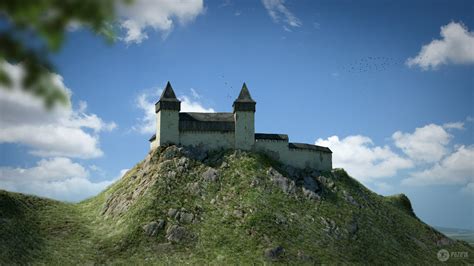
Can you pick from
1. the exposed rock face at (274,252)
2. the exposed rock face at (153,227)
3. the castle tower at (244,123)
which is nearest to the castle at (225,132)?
the castle tower at (244,123)

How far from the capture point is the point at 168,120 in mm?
73375

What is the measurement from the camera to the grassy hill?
5638 centimetres

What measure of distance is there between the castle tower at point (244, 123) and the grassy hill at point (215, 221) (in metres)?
2.37

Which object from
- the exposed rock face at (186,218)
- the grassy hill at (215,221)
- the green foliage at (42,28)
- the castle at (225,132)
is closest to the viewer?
the green foliage at (42,28)

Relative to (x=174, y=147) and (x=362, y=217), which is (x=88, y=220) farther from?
(x=362, y=217)

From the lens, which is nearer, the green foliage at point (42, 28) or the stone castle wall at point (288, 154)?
the green foliage at point (42, 28)

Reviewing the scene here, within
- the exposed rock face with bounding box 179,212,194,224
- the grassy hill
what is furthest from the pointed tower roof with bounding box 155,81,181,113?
the exposed rock face with bounding box 179,212,194,224

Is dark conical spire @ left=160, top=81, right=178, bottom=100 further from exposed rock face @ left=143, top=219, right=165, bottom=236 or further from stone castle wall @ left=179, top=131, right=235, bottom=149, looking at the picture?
exposed rock face @ left=143, top=219, right=165, bottom=236

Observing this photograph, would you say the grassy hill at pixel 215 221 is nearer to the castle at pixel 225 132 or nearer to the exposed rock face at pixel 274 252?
the exposed rock face at pixel 274 252

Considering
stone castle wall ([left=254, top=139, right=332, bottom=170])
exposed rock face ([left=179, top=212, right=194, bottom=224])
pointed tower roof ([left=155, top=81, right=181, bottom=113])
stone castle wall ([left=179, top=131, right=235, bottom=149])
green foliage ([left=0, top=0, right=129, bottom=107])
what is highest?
pointed tower roof ([left=155, top=81, right=181, bottom=113])

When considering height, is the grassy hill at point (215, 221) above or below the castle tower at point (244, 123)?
below

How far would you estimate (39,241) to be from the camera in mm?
58094

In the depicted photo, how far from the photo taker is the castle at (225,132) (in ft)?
241

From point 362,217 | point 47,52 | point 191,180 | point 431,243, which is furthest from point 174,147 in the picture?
point 47,52
